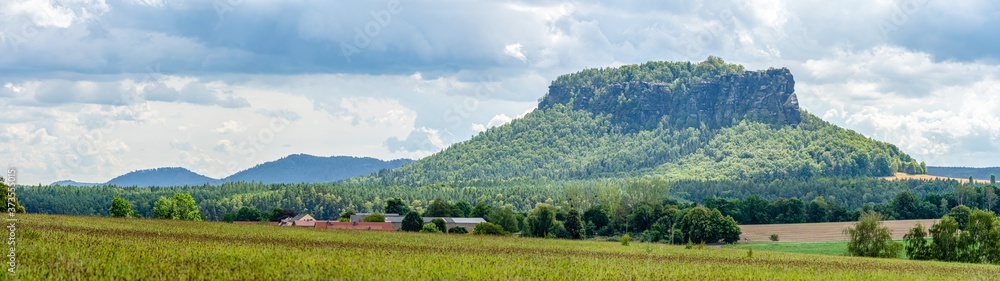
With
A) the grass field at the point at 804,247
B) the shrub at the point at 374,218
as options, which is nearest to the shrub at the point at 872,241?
the grass field at the point at 804,247

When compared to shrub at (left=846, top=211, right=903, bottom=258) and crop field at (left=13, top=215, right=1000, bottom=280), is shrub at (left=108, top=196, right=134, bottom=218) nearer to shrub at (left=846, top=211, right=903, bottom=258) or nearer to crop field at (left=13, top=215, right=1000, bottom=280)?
crop field at (left=13, top=215, right=1000, bottom=280)

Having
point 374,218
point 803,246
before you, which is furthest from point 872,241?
point 374,218

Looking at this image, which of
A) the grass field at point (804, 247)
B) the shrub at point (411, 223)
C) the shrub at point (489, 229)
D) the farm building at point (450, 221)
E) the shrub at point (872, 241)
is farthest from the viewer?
the farm building at point (450, 221)

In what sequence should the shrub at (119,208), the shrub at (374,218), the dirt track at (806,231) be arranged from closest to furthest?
the shrub at (119,208) → the dirt track at (806,231) → the shrub at (374,218)

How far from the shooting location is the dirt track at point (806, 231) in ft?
443

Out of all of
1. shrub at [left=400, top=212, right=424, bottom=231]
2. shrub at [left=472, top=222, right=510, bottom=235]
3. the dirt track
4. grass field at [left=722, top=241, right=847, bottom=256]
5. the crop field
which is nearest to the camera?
the crop field

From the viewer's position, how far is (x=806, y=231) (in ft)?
492

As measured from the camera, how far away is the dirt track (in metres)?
135

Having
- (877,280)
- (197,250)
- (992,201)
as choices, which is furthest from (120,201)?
(992,201)

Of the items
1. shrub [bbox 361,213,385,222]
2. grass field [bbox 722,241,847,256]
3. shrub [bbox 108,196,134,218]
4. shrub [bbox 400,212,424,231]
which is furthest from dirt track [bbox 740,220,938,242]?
shrub [bbox 108,196,134,218]

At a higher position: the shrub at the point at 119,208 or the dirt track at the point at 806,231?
the shrub at the point at 119,208

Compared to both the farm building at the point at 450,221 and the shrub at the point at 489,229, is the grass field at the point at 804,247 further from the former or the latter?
the farm building at the point at 450,221

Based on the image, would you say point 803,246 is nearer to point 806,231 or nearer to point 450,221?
point 806,231

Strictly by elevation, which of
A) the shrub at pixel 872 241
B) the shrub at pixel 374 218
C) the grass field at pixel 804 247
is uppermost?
the shrub at pixel 374 218
